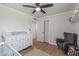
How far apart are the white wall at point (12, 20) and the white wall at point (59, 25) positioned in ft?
4.66

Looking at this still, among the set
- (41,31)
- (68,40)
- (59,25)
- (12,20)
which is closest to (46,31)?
(41,31)

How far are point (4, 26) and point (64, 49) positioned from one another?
2380 millimetres

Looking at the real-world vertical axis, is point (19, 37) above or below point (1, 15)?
below

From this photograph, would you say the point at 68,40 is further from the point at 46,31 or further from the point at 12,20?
the point at 12,20

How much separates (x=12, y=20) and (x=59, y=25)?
95.6 inches

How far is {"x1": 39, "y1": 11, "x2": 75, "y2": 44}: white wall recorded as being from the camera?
392 cm

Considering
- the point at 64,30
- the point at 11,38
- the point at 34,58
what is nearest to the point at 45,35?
the point at 64,30

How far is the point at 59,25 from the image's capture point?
14.3 feet

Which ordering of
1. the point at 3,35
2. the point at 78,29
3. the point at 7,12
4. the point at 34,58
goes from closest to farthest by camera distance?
the point at 34,58
the point at 3,35
the point at 7,12
the point at 78,29

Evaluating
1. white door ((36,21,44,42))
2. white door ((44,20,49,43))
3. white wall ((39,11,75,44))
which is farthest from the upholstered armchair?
white door ((36,21,44,42))

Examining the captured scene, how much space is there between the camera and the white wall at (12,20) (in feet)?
9.36

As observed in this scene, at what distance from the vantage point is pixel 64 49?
3082 millimetres

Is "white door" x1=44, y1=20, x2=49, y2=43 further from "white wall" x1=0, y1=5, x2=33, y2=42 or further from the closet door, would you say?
"white wall" x1=0, y1=5, x2=33, y2=42

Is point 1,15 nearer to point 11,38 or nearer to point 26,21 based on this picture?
point 11,38
